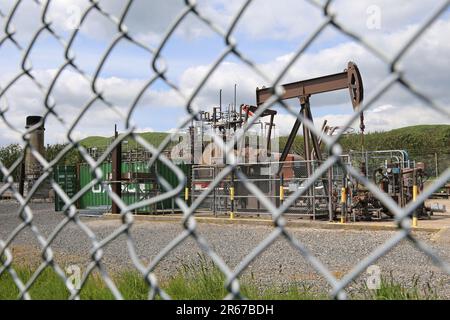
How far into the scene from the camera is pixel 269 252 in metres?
7.43

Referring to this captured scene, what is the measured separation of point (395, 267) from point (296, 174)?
7827 mm

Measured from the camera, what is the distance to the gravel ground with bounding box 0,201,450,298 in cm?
547

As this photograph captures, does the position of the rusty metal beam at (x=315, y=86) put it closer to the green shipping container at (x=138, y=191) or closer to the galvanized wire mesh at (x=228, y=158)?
the green shipping container at (x=138, y=191)

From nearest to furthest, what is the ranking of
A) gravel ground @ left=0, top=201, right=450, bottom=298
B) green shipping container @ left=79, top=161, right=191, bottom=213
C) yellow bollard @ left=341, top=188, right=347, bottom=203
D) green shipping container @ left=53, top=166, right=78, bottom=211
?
gravel ground @ left=0, top=201, right=450, bottom=298 → yellow bollard @ left=341, top=188, right=347, bottom=203 → green shipping container @ left=79, top=161, right=191, bottom=213 → green shipping container @ left=53, top=166, right=78, bottom=211

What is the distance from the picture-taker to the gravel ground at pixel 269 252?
547cm

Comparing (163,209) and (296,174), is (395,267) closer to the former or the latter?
(296,174)

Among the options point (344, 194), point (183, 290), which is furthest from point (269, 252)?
point (183, 290)

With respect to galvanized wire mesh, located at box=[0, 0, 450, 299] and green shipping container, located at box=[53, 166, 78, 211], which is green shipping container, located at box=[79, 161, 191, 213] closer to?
green shipping container, located at box=[53, 166, 78, 211]

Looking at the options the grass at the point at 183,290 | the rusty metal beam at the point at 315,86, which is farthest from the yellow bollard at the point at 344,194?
the grass at the point at 183,290

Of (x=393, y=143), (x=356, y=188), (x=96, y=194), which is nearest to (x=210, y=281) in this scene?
(x=356, y=188)

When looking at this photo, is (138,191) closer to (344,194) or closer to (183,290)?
(344,194)

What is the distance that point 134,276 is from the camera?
3742 mm

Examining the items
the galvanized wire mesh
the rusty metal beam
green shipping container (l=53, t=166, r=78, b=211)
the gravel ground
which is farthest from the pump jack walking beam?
green shipping container (l=53, t=166, r=78, b=211)
